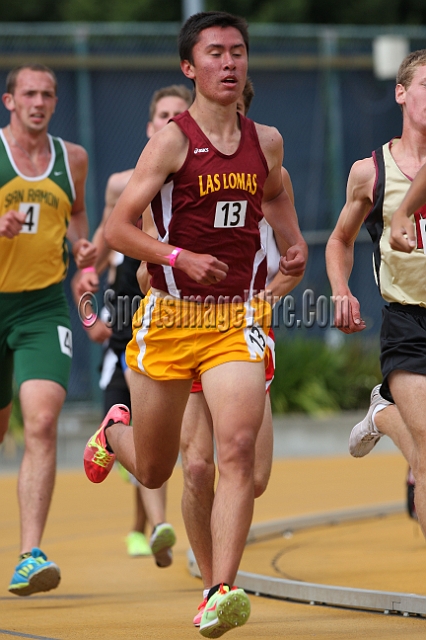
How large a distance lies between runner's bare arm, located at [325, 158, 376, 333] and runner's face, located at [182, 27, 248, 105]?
742mm

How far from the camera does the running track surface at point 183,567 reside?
6215 mm

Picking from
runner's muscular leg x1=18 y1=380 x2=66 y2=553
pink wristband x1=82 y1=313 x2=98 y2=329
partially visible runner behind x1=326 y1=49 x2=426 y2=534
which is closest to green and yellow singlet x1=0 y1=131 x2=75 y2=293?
pink wristband x1=82 y1=313 x2=98 y2=329

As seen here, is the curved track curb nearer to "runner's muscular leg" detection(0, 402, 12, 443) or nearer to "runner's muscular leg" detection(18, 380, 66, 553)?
"runner's muscular leg" detection(18, 380, 66, 553)

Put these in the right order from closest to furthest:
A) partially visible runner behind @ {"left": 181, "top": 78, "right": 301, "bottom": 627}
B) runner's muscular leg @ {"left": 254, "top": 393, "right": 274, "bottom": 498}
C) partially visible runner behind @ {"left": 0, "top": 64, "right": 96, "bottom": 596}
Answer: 1. partially visible runner behind @ {"left": 181, "top": 78, "right": 301, "bottom": 627}
2. runner's muscular leg @ {"left": 254, "top": 393, "right": 274, "bottom": 498}
3. partially visible runner behind @ {"left": 0, "top": 64, "right": 96, "bottom": 596}

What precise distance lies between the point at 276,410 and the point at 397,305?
1076 cm

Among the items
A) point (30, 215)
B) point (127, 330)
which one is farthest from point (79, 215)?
point (127, 330)

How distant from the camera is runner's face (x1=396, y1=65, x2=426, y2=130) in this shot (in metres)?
6.04

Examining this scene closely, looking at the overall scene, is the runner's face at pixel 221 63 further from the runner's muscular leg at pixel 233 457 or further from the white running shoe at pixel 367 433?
the white running shoe at pixel 367 433

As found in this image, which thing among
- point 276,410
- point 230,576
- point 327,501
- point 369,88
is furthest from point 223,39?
point 369,88

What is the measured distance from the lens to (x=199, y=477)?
20.8 ft

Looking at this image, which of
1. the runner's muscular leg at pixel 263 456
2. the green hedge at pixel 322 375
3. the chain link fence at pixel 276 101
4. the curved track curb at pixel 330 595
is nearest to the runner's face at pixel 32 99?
the runner's muscular leg at pixel 263 456

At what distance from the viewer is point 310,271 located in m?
17.7

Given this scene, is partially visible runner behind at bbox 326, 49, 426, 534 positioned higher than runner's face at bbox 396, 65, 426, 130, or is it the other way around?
runner's face at bbox 396, 65, 426, 130

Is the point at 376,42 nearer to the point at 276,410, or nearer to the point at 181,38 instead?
the point at 276,410
